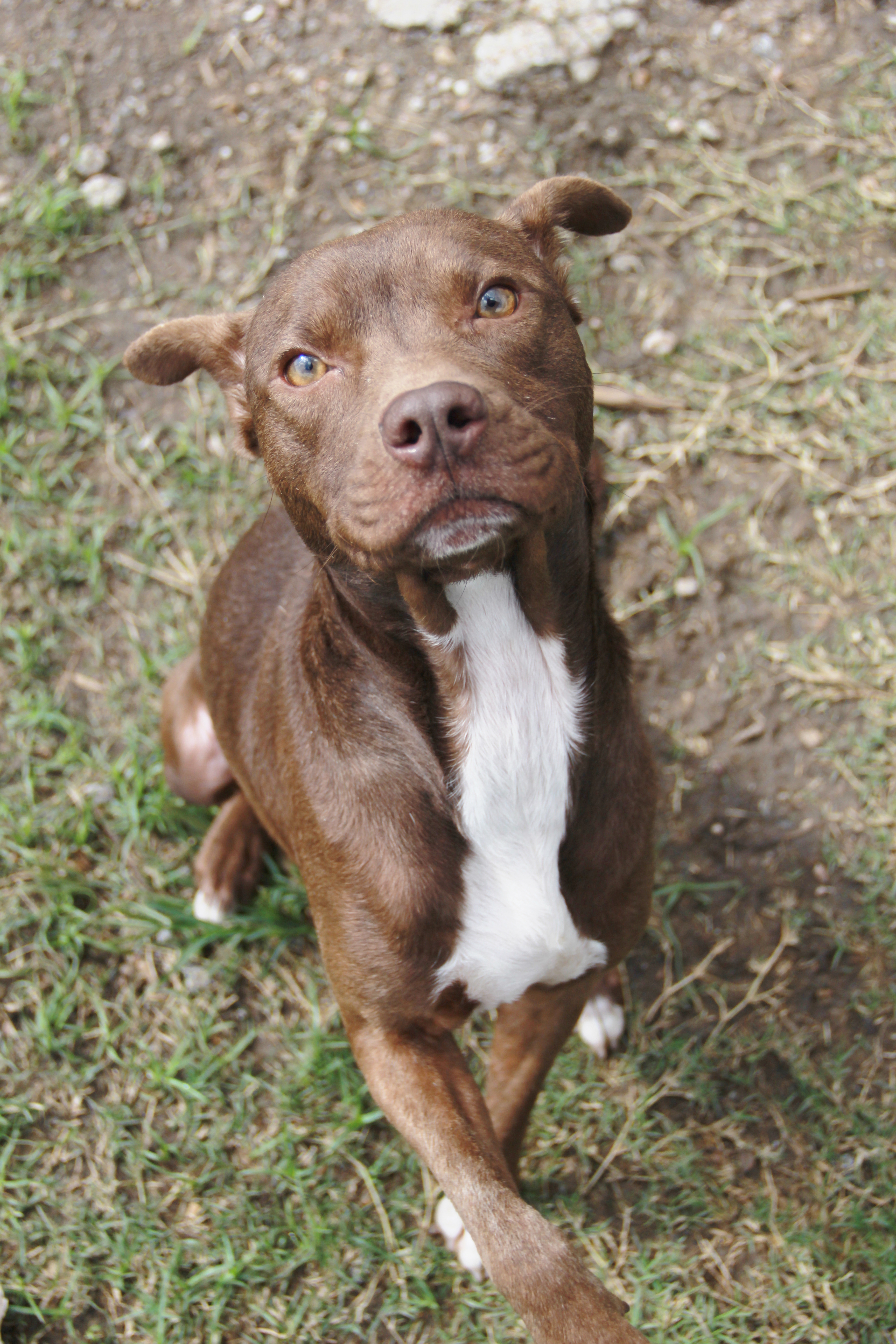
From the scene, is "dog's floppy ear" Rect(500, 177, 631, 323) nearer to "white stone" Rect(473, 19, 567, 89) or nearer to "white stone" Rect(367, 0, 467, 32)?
"white stone" Rect(473, 19, 567, 89)

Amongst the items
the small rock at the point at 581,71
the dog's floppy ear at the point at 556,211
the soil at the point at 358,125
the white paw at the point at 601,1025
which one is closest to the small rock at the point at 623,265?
the soil at the point at 358,125

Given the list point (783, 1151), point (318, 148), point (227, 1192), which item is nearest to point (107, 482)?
point (318, 148)

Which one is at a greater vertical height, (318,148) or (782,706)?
(318,148)

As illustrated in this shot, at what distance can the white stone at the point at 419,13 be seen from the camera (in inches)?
217

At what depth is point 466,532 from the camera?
7.93ft

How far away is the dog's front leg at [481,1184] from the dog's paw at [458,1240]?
3.27 ft

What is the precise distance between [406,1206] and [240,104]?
4855 millimetres

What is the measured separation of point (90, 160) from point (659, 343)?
2.79 metres

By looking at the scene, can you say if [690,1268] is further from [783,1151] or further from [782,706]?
[782,706]

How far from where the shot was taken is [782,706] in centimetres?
471

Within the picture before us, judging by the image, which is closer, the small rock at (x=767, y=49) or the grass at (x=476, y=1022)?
the grass at (x=476, y=1022)

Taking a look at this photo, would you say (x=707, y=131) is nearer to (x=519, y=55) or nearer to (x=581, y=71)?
(x=581, y=71)

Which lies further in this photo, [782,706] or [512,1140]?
[782,706]

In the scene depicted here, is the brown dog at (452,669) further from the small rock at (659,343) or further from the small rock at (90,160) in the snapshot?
the small rock at (90,160)
